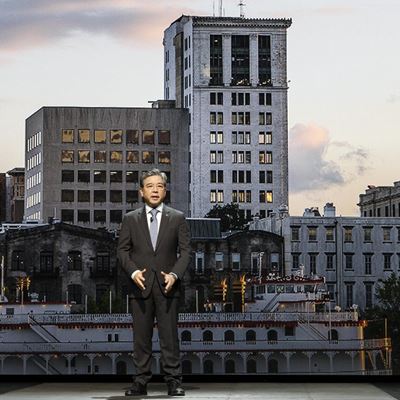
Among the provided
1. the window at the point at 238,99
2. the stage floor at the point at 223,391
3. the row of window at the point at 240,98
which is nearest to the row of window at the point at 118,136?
the row of window at the point at 240,98

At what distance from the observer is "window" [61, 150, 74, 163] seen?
137875 mm

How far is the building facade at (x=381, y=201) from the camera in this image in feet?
380

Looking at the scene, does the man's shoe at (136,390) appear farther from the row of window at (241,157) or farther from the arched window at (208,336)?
the row of window at (241,157)

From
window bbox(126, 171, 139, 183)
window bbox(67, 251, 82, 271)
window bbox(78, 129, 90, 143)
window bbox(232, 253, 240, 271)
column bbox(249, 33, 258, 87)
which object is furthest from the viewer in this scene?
column bbox(249, 33, 258, 87)

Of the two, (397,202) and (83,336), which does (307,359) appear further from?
(397,202)

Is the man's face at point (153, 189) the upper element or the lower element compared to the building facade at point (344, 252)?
lower

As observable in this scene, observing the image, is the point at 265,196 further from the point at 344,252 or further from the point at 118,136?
the point at 344,252

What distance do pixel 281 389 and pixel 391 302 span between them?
73904 millimetres

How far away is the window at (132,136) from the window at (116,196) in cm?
631

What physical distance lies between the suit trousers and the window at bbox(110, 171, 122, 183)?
424ft

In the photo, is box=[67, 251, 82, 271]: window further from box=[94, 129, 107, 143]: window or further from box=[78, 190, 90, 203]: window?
box=[94, 129, 107, 143]: window

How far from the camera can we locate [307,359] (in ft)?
215

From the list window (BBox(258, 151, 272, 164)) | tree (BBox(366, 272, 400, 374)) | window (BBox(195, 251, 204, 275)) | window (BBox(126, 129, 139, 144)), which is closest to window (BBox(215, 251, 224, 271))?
window (BBox(195, 251, 204, 275))

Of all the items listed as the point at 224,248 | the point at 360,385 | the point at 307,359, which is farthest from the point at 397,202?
the point at 360,385
